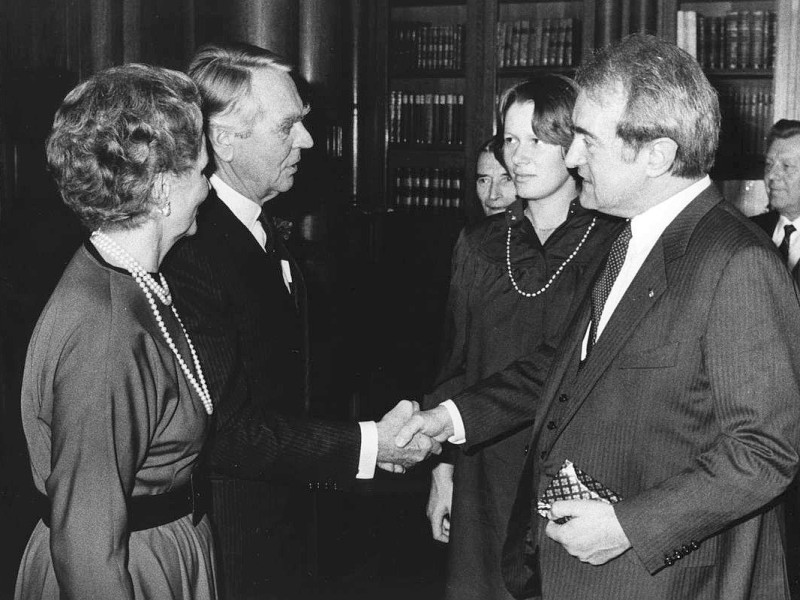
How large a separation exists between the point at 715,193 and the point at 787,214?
3166 mm

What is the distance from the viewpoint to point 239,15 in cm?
438

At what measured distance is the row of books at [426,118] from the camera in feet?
19.8

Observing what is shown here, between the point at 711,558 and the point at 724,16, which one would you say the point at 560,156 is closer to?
the point at 711,558

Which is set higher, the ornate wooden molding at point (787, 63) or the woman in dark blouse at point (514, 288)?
the ornate wooden molding at point (787, 63)

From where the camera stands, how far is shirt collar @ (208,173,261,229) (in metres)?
2.27

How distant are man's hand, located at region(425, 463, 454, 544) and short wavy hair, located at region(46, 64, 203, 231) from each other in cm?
141

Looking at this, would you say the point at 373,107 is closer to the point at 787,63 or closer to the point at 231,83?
the point at 787,63

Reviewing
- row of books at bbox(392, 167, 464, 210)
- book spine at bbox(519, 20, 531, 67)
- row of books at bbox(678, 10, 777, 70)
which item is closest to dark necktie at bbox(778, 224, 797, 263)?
row of books at bbox(678, 10, 777, 70)

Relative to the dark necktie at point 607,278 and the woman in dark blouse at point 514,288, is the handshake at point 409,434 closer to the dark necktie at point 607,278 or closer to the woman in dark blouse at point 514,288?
the woman in dark blouse at point 514,288

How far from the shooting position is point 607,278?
1855mm

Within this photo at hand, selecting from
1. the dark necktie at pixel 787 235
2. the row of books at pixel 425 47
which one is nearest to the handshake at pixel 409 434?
the dark necktie at pixel 787 235

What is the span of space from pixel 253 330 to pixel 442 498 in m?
0.95

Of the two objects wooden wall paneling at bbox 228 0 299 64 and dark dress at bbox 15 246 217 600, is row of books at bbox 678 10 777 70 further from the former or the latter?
dark dress at bbox 15 246 217 600

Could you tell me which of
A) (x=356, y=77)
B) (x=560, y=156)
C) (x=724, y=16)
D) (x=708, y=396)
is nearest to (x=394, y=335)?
(x=356, y=77)
